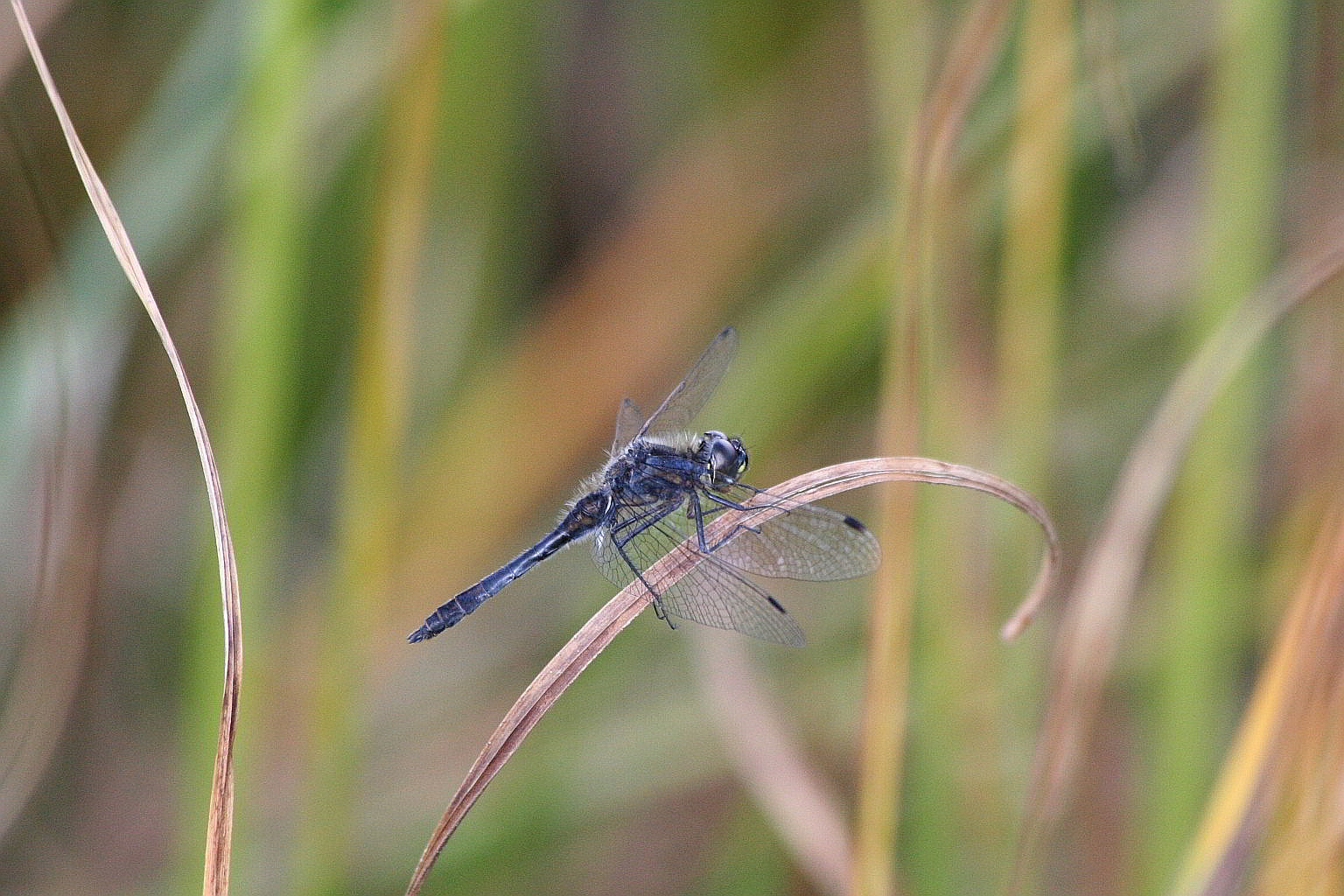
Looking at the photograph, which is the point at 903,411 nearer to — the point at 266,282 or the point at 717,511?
the point at 717,511

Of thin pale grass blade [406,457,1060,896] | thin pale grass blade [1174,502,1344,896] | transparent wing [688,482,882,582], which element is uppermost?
transparent wing [688,482,882,582]

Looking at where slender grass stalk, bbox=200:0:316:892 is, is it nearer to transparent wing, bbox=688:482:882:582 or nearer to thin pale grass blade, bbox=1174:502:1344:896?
transparent wing, bbox=688:482:882:582

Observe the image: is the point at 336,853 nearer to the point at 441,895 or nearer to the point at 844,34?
the point at 441,895

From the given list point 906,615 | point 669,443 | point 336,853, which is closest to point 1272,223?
point 906,615

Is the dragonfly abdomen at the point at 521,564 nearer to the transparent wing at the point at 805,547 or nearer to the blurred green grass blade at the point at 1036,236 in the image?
the transparent wing at the point at 805,547

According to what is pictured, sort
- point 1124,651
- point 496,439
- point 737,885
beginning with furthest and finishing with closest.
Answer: point 496,439 < point 1124,651 < point 737,885

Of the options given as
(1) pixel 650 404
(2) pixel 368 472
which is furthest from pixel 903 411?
(1) pixel 650 404

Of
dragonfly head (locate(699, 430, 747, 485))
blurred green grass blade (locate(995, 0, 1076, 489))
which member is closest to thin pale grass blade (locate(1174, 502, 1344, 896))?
blurred green grass blade (locate(995, 0, 1076, 489))
